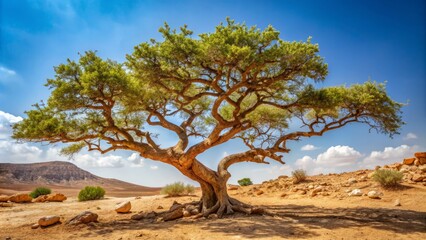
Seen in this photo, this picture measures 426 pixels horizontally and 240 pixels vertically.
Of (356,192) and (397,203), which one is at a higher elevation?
(356,192)

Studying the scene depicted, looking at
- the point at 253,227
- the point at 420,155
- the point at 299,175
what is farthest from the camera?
the point at 299,175

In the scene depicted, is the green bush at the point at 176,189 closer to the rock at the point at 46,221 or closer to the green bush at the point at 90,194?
the green bush at the point at 90,194

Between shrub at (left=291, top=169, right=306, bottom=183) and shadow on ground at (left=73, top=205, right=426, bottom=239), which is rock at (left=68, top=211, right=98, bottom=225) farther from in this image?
shrub at (left=291, top=169, right=306, bottom=183)

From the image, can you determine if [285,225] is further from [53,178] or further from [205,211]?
[53,178]

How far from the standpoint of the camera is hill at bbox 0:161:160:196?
46.2 m

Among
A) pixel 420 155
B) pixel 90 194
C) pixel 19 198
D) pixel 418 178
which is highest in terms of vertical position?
pixel 420 155

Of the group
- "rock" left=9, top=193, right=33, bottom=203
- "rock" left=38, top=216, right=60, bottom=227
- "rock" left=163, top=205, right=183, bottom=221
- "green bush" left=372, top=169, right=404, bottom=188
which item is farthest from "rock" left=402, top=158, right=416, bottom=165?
"rock" left=9, top=193, right=33, bottom=203

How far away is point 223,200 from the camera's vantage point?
11445 millimetres

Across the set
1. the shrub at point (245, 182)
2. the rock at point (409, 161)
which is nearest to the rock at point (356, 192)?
the rock at point (409, 161)

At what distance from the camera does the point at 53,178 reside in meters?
51.8

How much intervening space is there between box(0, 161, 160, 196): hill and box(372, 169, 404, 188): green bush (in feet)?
116

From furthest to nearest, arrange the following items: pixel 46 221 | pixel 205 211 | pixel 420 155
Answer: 1. pixel 420 155
2. pixel 205 211
3. pixel 46 221

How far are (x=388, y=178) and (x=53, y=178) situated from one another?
175 feet

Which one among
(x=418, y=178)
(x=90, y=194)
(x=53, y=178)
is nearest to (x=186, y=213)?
(x=90, y=194)
